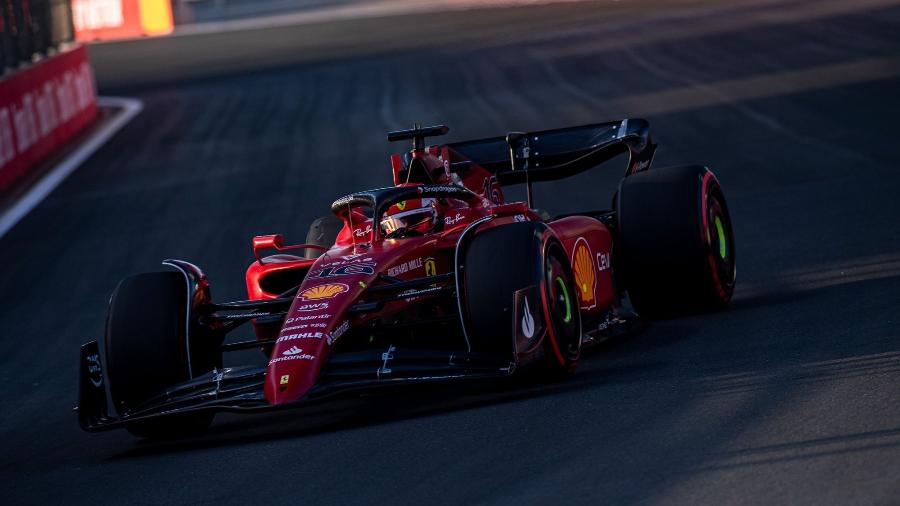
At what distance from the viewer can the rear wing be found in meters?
10.1

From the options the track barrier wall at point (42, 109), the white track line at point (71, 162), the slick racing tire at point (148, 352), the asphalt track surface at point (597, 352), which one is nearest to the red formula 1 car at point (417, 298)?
the slick racing tire at point (148, 352)

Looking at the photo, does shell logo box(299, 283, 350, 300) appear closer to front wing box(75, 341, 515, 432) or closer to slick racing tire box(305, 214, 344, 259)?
front wing box(75, 341, 515, 432)

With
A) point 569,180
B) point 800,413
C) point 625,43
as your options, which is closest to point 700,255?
point 800,413

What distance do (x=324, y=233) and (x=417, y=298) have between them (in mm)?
2145

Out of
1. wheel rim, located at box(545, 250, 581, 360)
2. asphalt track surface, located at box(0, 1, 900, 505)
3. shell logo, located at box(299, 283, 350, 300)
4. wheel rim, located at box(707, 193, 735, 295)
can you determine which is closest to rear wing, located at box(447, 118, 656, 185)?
wheel rim, located at box(707, 193, 735, 295)

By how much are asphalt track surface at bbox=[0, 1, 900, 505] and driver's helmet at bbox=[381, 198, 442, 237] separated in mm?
1088

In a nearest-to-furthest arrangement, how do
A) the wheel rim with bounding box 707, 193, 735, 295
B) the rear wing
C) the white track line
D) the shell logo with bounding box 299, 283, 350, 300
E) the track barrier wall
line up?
1. the shell logo with bounding box 299, 283, 350, 300
2. the wheel rim with bounding box 707, 193, 735, 295
3. the rear wing
4. the white track line
5. the track barrier wall

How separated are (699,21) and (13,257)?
69.9 ft

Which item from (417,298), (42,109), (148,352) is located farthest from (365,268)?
(42,109)

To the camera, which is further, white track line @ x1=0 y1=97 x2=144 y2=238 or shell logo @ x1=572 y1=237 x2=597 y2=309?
white track line @ x1=0 y1=97 x2=144 y2=238

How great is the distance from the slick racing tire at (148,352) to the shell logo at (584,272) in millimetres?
2118

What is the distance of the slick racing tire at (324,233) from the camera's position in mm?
9828

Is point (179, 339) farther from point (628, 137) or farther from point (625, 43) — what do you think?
point (625, 43)

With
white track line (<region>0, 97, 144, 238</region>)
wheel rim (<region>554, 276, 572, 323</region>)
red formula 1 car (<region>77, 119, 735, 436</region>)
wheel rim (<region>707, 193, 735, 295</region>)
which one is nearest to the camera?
red formula 1 car (<region>77, 119, 735, 436</region>)
